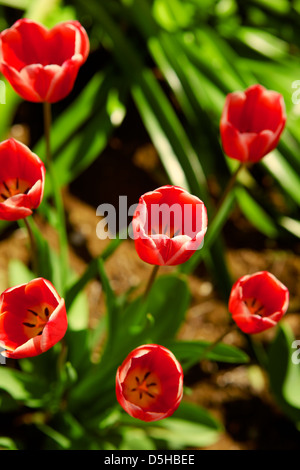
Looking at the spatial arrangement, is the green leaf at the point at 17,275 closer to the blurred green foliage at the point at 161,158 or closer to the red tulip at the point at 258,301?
the blurred green foliage at the point at 161,158

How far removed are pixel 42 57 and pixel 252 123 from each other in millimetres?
344

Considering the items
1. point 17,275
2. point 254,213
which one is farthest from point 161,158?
point 17,275

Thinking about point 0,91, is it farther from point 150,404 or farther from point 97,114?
point 150,404

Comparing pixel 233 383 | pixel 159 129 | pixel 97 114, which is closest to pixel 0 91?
pixel 97 114

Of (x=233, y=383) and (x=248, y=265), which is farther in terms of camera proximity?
(x=248, y=265)

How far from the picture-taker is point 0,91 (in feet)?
3.98

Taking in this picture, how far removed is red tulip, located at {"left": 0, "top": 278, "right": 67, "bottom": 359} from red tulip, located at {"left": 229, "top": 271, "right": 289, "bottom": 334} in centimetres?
23

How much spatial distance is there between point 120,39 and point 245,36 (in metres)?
0.41

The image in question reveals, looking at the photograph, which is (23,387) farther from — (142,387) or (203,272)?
(203,272)

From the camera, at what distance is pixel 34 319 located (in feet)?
2.32

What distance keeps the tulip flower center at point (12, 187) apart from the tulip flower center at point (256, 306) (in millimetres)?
359

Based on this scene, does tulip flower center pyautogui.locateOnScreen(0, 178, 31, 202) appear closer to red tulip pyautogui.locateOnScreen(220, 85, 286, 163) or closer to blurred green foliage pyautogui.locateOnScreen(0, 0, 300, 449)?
blurred green foliage pyautogui.locateOnScreen(0, 0, 300, 449)

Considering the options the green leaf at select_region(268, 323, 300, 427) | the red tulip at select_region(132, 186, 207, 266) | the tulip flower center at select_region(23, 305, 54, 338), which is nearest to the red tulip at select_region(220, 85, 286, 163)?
the red tulip at select_region(132, 186, 207, 266)

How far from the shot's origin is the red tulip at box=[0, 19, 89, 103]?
0.71 metres
